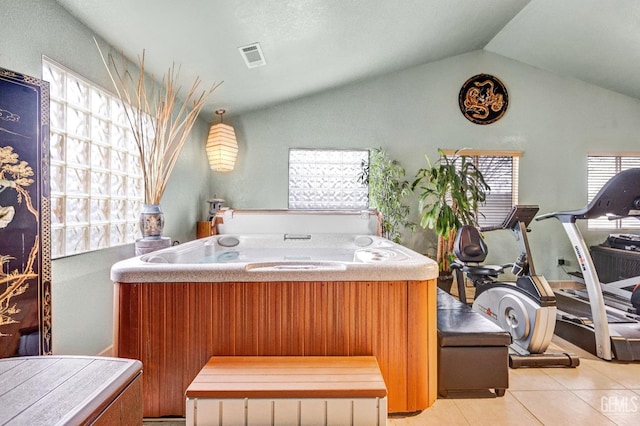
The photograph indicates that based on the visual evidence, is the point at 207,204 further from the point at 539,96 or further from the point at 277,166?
the point at 539,96

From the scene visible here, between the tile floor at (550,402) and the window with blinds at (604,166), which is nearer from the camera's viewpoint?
the tile floor at (550,402)

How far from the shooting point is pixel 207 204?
→ 421 centimetres

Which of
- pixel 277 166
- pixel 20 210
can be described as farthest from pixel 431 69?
pixel 20 210

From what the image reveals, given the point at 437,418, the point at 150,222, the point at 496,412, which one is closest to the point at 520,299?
the point at 496,412

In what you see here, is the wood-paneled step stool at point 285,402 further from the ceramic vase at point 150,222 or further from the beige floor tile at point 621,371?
the beige floor tile at point 621,371

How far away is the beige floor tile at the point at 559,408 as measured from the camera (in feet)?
5.18

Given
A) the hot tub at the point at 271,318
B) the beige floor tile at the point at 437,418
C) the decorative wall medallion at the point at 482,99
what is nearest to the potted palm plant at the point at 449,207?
the decorative wall medallion at the point at 482,99

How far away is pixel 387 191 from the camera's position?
417 centimetres

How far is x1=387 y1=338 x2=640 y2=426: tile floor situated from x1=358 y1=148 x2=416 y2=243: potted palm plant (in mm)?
2251

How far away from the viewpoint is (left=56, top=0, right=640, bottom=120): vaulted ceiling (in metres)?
2.18

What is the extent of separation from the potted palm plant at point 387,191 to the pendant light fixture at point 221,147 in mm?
1621

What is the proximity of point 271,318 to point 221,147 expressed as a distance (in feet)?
8.94

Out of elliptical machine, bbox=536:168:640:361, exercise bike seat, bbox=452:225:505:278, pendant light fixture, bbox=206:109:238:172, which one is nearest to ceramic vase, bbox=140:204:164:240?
pendant light fixture, bbox=206:109:238:172

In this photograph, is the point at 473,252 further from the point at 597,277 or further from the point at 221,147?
the point at 221,147
